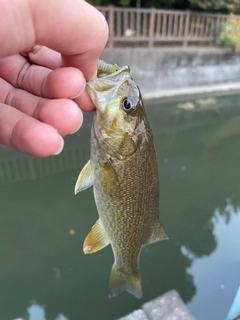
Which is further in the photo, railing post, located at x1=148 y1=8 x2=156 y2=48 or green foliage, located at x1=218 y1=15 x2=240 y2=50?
green foliage, located at x1=218 y1=15 x2=240 y2=50

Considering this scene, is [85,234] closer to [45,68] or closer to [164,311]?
[164,311]

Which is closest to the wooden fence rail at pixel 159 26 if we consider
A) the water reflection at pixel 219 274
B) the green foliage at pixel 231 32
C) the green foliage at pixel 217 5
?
the green foliage at pixel 231 32

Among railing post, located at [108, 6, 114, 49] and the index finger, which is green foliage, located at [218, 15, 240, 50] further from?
the index finger

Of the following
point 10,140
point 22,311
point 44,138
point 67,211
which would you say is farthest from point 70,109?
point 67,211

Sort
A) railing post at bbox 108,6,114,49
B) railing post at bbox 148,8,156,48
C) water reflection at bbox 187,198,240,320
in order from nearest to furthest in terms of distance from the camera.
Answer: water reflection at bbox 187,198,240,320 → railing post at bbox 108,6,114,49 → railing post at bbox 148,8,156,48

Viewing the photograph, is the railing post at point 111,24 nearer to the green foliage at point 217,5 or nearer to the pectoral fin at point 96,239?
the green foliage at point 217,5

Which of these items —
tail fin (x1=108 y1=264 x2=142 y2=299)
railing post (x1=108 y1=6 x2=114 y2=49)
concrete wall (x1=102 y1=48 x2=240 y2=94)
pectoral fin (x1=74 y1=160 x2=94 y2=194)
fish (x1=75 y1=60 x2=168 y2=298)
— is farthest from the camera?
concrete wall (x1=102 y1=48 x2=240 y2=94)

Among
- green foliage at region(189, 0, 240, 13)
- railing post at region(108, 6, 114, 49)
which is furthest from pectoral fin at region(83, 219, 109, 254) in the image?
green foliage at region(189, 0, 240, 13)
